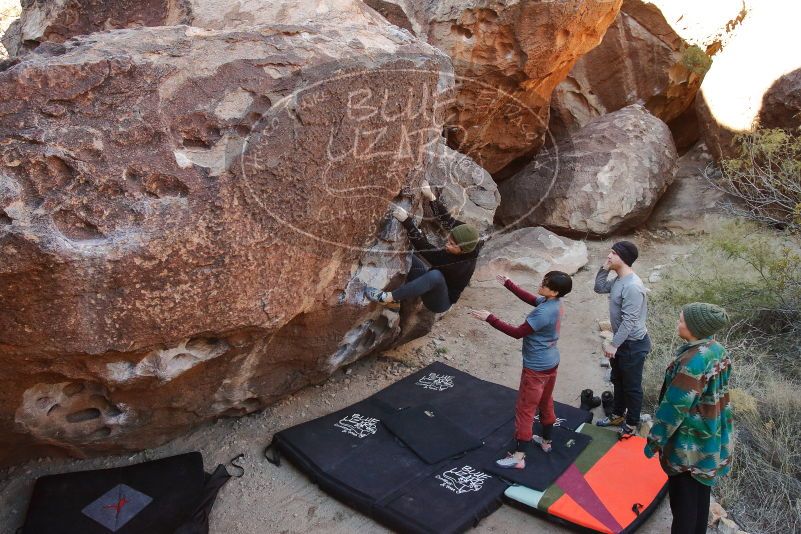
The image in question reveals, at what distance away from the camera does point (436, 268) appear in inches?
161

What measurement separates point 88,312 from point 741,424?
11.4ft

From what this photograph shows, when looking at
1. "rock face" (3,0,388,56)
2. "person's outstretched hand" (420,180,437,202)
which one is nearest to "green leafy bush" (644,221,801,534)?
"person's outstretched hand" (420,180,437,202)

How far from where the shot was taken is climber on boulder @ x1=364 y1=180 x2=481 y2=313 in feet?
12.5

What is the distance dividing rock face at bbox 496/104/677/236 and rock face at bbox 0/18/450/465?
3797mm

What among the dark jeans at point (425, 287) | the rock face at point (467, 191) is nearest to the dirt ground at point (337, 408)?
the rock face at point (467, 191)

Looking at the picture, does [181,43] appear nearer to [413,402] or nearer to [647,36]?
[413,402]

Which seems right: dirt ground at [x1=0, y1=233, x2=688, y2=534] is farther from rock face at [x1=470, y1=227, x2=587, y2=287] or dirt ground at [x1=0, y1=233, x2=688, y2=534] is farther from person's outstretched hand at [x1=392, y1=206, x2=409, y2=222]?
person's outstretched hand at [x1=392, y1=206, x2=409, y2=222]

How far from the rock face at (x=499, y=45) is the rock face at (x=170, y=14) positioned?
1891mm

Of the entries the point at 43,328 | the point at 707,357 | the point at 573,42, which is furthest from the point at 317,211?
the point at 573,42

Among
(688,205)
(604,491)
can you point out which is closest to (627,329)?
(604,491)

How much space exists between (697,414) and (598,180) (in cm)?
497

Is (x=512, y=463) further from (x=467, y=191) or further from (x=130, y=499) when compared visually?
(x=467, y=191)

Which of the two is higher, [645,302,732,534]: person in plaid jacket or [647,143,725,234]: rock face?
[645,302,732,534]: person in plaid jacket

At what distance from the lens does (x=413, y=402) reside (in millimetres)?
4215
